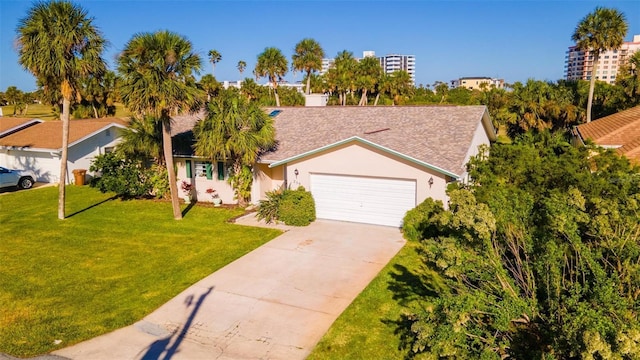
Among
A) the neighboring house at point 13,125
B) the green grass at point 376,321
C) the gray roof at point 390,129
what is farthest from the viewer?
the neighboring house at point 13,125

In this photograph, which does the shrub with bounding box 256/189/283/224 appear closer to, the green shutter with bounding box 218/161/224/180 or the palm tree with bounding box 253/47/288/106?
the green shutter with bounding box 218/161/224/180

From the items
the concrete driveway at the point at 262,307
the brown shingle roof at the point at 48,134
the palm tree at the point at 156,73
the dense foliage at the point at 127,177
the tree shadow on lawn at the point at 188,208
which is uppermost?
the palm tree at the point at 156,73

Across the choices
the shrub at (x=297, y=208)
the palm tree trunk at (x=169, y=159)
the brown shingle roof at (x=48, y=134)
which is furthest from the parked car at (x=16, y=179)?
the shrub at (x=297, y=208)

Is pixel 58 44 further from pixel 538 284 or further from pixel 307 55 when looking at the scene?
pixel 307 55

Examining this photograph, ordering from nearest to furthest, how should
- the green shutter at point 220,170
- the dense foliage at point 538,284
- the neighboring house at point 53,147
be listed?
the dense foliage at point 538,284
the green shutter at point 220,170
the neighboring house at point 53,147

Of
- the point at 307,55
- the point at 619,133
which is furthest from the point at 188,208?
the point at 307,55

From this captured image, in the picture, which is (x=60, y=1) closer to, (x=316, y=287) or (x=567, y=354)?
(x=316, y=287)

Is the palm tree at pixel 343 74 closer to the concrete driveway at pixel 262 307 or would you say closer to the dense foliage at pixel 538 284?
the concrete driveway at pixel 262 307

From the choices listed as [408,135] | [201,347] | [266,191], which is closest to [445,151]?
[408,135]
